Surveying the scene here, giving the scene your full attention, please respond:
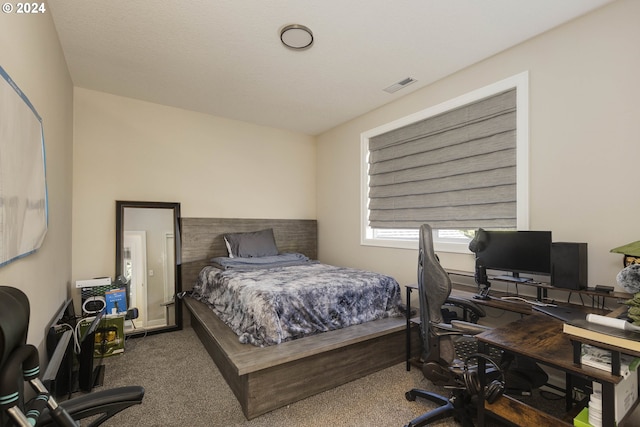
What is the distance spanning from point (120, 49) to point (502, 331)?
3.45m

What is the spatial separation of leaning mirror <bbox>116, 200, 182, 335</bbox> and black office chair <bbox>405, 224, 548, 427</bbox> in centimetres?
299

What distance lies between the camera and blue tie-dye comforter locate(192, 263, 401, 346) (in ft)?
7.46

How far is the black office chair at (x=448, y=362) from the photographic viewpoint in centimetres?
156

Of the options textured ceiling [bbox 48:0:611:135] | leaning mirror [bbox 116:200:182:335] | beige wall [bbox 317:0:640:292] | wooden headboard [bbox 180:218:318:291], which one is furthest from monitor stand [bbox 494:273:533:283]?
leaning mirror [bbox 116:200:182:335]

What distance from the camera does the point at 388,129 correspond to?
3646 mm

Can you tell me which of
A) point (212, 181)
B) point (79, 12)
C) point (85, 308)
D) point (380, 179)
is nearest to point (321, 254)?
point (380, 179)

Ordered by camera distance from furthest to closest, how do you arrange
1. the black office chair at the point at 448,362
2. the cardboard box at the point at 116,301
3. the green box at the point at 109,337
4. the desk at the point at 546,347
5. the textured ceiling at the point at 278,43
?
1. the cardboard box at the point at 116,301
2. the green box at the point at 109,337
3. the textured ceiling at the point at 278,43
4. the black office chair at the point at 448,362
5. the desk at the point at 546,347

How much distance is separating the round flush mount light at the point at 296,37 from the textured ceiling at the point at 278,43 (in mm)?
46

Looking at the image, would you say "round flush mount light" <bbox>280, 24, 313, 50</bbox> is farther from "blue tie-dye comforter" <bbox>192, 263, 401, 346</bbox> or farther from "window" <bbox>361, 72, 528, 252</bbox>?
"blue tie-dye comforter" <bbox>192, 263, 401, 346</bbox>

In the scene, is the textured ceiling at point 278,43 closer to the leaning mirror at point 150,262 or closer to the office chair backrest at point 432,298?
the leaning mirror at point 150,262

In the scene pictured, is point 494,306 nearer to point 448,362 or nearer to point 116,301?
point 448,362

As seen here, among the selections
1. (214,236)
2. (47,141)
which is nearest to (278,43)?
(47,141)

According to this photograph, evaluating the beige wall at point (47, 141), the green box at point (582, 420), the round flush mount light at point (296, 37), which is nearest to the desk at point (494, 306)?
the green box at point (582, 420)

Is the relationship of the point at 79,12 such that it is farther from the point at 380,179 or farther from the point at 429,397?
the point at 429,397
